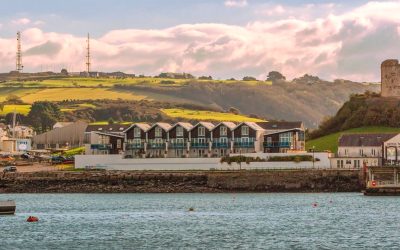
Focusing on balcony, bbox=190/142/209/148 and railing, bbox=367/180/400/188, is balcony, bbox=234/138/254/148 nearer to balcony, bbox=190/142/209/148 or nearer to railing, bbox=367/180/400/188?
balcony, bbox=190/142/209/148

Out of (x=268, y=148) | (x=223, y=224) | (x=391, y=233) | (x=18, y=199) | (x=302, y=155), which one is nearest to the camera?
(x=391, y=233)

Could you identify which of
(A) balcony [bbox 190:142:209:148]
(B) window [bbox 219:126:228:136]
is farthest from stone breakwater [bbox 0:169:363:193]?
(B) window [bbox 219:126:228:136]

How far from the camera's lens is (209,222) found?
104 meters

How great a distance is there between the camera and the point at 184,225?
101 meters

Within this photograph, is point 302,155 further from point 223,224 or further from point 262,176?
point 223,224

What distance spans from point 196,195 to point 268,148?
28.2 m

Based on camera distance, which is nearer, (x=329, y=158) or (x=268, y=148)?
(x=329, y=158)

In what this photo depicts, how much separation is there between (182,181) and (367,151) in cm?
3026

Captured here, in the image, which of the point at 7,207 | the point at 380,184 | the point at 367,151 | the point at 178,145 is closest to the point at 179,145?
the point at 178,145

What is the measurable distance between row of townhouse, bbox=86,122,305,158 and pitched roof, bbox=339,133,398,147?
7622 millimetres

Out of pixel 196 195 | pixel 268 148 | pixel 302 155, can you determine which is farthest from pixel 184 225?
pixel 268 148

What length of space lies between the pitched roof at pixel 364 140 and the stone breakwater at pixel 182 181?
19564 millimetres

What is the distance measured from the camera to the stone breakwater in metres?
148

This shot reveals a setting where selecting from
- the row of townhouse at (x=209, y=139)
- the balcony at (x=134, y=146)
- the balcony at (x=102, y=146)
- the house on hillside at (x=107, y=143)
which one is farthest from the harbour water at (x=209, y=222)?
the house on hillside at (x=107, y=143)
